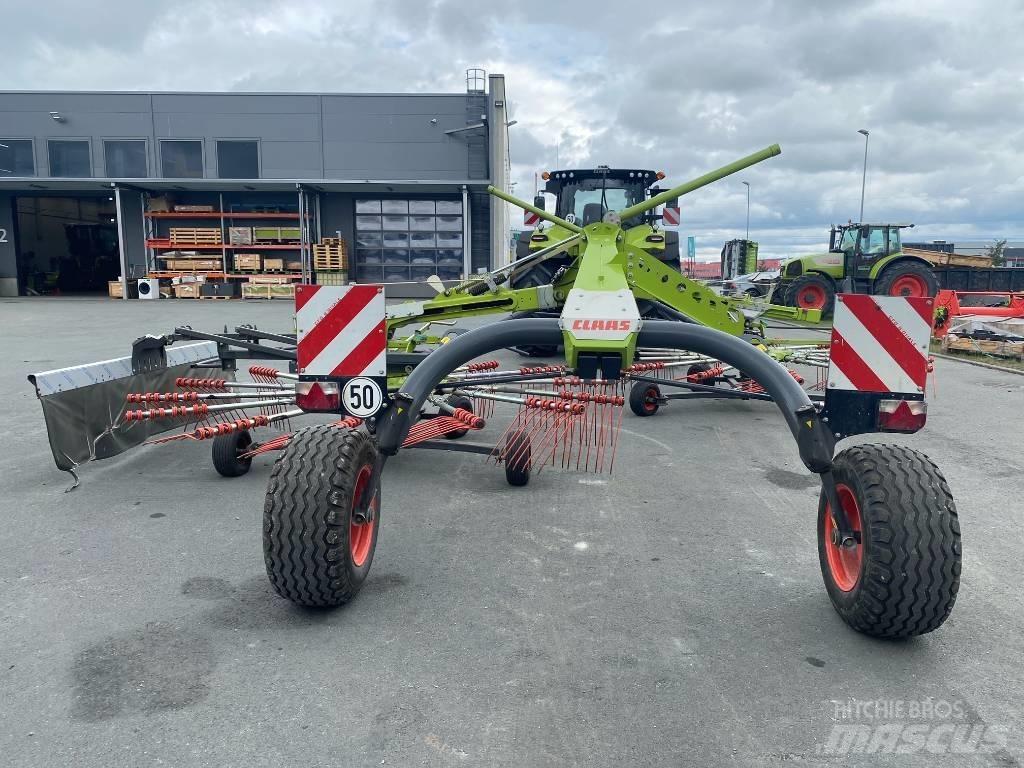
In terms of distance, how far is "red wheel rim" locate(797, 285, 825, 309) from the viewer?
19.1 metres

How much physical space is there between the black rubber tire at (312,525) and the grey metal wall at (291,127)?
2378 centimetres

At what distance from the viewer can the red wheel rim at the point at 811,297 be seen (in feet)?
62.7

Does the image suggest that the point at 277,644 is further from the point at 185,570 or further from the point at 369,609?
the point at 185,570

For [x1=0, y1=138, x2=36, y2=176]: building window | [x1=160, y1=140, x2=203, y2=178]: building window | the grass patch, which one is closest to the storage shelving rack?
[x1=160, y1=140, x2=203, y2=178]: building window

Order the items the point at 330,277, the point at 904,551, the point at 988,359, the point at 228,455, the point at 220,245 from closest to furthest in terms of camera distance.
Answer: the point at 904,551 → the point at 228,455 → the point at 988,359 → the point at 330,277 → the point at 220,245

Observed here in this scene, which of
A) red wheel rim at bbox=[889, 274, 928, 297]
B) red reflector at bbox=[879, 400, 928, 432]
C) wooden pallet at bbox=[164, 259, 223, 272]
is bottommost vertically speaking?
red reflector at bbox=[879, 400, 928, 432]

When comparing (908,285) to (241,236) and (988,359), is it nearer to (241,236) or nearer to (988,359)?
(988,359)

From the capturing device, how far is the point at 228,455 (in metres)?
5.18

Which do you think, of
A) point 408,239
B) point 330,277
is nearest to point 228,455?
point 330,277

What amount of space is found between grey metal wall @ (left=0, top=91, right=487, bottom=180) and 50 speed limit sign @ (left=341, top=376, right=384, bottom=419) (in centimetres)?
2334

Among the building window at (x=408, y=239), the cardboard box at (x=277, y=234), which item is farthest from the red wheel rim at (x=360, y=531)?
the cardboard box at (x=277, y=234)

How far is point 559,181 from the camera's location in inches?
481

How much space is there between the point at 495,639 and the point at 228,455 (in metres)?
2.90

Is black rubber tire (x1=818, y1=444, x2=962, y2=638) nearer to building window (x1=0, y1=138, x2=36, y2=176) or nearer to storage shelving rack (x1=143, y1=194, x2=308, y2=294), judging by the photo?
storage shelving rack (x1=143, y1=194, x2=308, y2=294)
